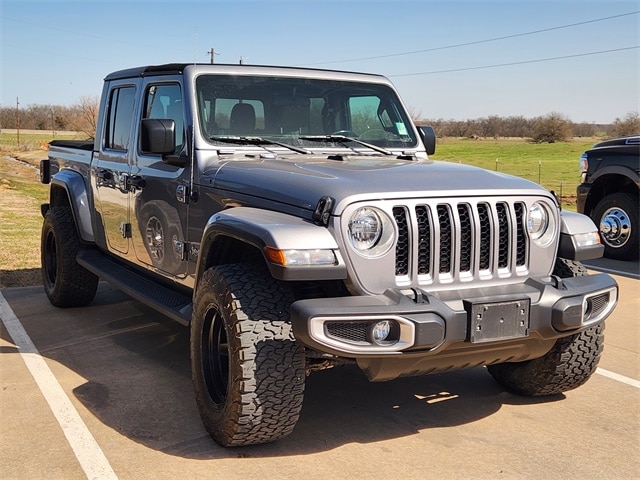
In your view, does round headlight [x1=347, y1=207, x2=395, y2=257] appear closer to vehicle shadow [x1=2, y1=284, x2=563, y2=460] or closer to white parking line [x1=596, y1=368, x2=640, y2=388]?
vehicle shadow [x1=2, y1=284, x2=563, y2=460]

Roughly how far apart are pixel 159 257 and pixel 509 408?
2.45 m

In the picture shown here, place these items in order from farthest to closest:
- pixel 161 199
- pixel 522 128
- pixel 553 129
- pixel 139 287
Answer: pixel 522 128 < pixel 553 129 < pixel 139 287 < pixel 161 199

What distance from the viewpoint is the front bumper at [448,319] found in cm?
336

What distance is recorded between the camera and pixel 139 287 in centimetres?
538

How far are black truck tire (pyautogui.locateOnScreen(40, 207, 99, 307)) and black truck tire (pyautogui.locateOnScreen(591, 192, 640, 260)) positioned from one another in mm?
6270

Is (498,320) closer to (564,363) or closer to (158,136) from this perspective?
(564,363)

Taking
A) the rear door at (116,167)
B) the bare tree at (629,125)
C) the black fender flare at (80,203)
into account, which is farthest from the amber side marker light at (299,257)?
the bare tree at (629,125)

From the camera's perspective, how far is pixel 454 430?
4.14m

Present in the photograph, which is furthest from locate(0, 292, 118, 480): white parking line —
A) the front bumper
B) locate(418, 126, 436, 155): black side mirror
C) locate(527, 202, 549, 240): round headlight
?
locate(418, 126, 436, 155): black side mirror

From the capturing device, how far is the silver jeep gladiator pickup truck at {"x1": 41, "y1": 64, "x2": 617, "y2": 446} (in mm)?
3498

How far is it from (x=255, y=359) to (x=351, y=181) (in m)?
0.99

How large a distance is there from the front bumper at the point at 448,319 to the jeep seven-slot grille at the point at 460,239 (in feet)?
0.42

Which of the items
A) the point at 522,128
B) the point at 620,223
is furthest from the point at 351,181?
the point at 522,128

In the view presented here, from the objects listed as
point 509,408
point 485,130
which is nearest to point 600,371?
point 509,408
